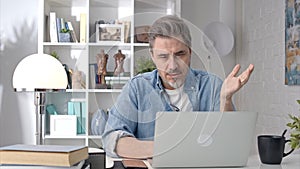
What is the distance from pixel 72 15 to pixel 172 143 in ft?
8.95

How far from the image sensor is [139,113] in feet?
5.15

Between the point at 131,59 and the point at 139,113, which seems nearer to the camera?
the point at 139,113

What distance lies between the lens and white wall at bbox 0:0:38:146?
3.95m

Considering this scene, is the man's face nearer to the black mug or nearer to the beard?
the beard

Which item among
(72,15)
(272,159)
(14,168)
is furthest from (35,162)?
(72,15)

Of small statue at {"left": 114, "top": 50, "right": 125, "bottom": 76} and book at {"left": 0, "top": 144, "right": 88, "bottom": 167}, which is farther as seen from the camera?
small statue at {"left": 114, "top": 50, "right": 125, "bottom": 76}

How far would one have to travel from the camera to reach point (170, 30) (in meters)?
1.51

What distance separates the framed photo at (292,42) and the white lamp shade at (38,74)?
4.62 feet

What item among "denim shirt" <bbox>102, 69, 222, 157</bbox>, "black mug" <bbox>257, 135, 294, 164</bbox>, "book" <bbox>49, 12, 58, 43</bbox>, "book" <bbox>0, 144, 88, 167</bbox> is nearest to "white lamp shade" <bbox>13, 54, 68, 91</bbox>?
"book" <bbox>49, 12, 58, 43</bbox>

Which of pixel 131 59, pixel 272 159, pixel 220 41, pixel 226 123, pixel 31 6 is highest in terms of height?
pixel 31 6

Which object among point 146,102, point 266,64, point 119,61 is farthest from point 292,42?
point 146,102

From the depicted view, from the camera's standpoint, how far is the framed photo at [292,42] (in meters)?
2.88

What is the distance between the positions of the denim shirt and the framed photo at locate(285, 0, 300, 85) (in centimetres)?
147

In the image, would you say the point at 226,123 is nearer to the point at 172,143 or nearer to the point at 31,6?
the point at 172,143
